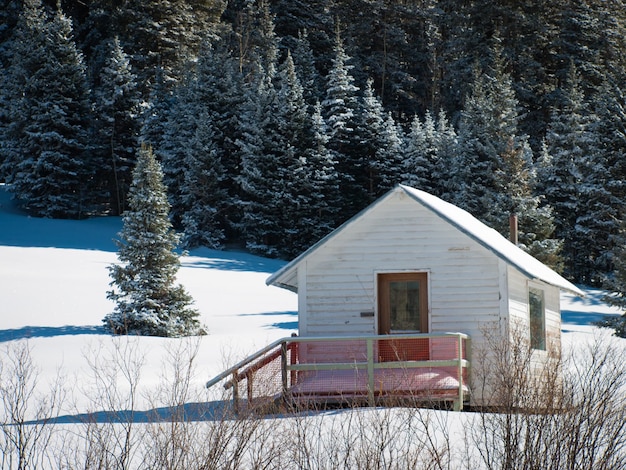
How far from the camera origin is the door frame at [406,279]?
1758 centimetres

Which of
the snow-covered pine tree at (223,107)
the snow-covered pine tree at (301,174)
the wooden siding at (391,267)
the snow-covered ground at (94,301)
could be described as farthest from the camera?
the snow-covered pine tree at (223,107)

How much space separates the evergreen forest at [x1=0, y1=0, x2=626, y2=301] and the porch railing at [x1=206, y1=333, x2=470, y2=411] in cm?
2346

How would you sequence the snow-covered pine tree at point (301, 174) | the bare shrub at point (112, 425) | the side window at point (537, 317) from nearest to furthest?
the bare shrub at point (112, 425) → the side window at point (537, 317) → the snow-covered pine tree at point (301, 174)

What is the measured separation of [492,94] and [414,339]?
110 ft

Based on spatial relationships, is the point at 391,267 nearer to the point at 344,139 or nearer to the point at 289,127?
the point at 289,127

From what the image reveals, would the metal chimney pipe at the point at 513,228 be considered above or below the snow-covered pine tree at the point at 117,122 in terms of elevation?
below

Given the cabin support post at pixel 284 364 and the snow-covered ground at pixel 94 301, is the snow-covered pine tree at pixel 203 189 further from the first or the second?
the cabin support post at pixel 284 364

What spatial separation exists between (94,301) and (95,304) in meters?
0.43

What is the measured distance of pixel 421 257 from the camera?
1761 cm

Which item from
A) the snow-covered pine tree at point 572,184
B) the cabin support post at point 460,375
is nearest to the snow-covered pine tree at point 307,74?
the snow-covered pine tree at point 572,184

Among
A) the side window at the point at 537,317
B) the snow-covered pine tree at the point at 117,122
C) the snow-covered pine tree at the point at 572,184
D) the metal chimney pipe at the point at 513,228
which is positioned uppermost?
the snow-covered pine tree at the point at 117,122

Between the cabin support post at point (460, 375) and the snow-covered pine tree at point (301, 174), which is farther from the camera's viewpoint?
the snow-covered pine tree at point (301, 174)

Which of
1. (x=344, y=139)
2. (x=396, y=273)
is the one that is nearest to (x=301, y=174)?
(x=344, y=139)

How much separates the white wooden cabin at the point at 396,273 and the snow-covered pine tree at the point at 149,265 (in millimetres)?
11811
